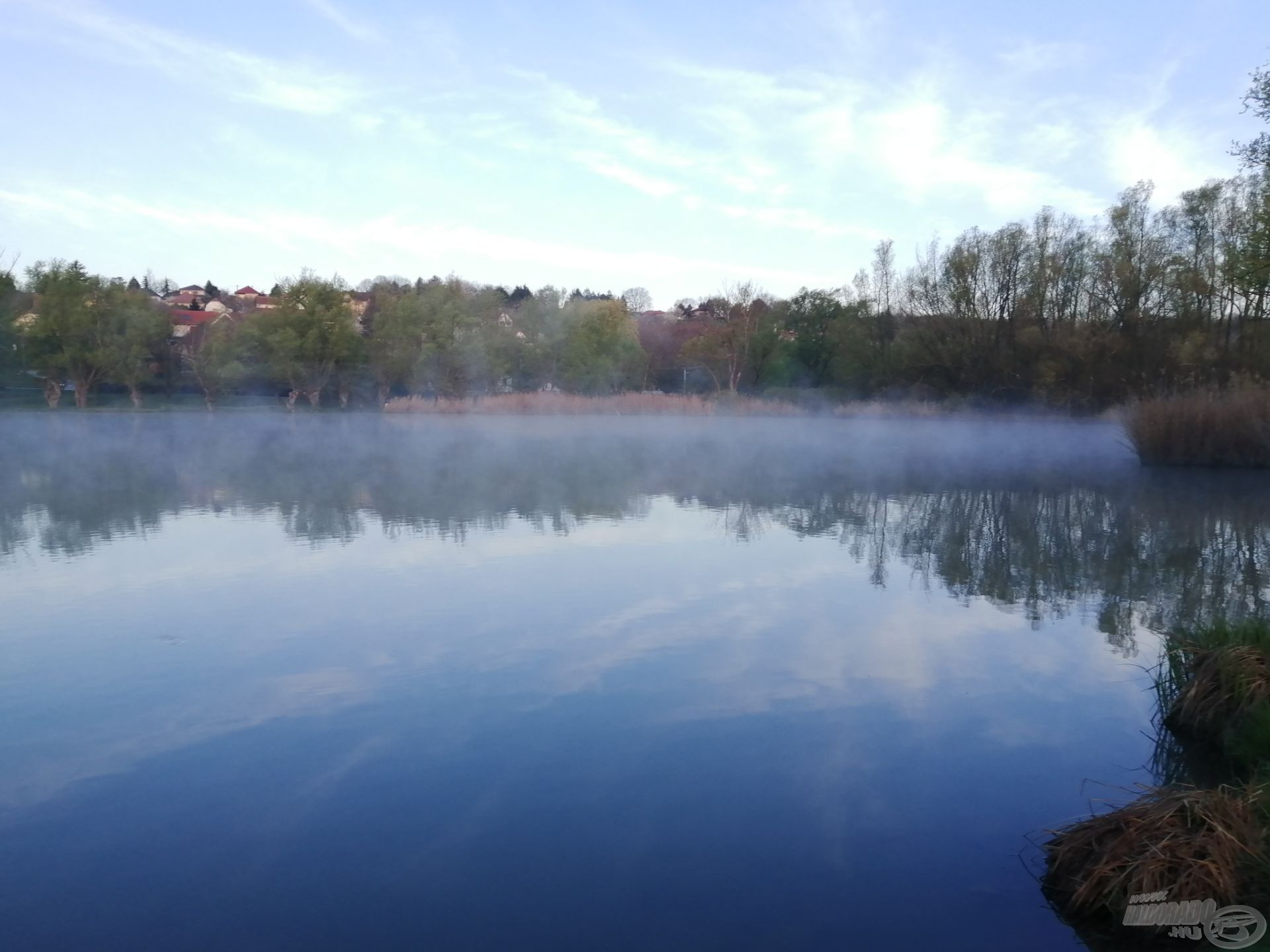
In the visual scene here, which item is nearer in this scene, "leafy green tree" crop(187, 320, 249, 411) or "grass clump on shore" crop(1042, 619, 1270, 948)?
"grass clump on shore" crop(1042, 619, 1270, 948)

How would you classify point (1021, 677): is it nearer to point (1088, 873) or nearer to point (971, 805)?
point (971, 805)

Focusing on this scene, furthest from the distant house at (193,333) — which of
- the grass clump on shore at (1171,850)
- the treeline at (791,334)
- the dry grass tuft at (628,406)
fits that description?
the grass clump on shore at (1171,850)

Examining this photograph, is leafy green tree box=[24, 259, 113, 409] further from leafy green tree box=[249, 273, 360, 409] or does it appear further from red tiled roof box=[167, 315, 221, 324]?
red tiled roof box=[167, 315, 221, 324]

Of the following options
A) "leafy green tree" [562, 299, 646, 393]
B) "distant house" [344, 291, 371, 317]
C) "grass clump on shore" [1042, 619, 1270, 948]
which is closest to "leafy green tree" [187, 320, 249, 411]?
"distant house" [344, 291, 371, 317]

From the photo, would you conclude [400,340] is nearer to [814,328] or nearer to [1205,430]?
[814,328]

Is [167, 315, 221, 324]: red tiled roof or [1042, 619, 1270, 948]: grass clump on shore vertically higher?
[167, 315, 221, 324]: red tiled roof

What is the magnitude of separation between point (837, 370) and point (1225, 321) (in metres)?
13.3

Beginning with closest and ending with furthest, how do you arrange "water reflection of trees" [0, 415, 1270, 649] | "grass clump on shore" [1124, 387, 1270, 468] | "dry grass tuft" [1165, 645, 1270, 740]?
"dry grass tuft" [1165, 645, 1270, 740], "water reflection of trees" [0, 415, 1270, 649], "grass clump on shore" [1124, 387, 1270, 468]

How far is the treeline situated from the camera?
3191 cm

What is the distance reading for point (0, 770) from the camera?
173 inches

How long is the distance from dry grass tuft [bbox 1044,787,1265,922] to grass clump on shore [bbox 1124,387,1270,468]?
18.0 m

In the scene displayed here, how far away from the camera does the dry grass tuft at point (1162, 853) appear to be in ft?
10.4

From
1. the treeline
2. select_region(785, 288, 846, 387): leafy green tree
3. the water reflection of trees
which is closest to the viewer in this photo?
the water reflection of trees

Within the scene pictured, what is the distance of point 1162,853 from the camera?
324 centimetres
